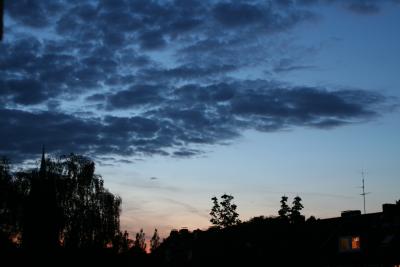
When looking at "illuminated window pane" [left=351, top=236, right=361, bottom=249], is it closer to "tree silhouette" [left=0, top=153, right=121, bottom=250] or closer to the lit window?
the lit window

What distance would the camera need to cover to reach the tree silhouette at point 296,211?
62062 millimetres

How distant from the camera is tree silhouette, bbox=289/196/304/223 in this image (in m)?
62.1

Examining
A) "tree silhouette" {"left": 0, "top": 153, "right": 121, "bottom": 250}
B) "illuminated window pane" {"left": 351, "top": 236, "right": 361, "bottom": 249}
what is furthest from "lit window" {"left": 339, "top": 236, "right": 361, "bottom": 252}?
"tree silhouette" {"left": 0, "top": 153, "right": 121, "bottom": 250}

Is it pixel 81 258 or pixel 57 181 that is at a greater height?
pixel 57 181

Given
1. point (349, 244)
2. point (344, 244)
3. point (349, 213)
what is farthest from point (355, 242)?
point (349, 213)

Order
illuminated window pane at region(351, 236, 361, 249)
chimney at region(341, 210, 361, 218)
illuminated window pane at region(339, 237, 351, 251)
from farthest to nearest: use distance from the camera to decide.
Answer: chimney at region(341, 210, 361, 218), illuminated window pane at region(339, 237, 351, 251), illuminated window pane at region(351, 236, 361, 249)

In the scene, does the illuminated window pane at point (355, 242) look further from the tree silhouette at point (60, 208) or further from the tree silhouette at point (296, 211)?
the tree silhouette at point (60, 208)

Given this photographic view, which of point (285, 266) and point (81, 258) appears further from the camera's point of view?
point (81, 258)

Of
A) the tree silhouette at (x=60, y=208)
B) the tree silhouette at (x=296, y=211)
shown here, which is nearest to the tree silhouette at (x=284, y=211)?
the tree silhouette at (x=296, y=211)

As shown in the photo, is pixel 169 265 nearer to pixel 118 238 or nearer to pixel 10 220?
pixel 118 238

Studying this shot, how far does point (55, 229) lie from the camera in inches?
2699

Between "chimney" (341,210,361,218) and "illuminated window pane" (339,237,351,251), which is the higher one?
"chimney" (341,210,361,218)

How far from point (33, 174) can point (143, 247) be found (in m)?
65.6

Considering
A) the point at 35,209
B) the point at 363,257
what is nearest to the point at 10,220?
the point at 35,209
